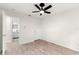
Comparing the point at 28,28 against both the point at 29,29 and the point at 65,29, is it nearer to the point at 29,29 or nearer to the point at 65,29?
the point at 29,29

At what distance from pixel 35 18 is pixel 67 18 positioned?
2.42 metres

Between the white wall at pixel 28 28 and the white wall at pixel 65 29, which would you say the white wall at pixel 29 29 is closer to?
the white wall at pixel 28 28

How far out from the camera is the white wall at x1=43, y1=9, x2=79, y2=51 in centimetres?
332

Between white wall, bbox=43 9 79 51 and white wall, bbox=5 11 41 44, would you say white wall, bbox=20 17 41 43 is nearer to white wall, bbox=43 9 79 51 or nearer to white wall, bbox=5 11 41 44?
white wall, bbox=5 11 41 44

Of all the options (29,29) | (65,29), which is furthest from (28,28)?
(65,29)

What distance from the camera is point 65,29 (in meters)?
3.80

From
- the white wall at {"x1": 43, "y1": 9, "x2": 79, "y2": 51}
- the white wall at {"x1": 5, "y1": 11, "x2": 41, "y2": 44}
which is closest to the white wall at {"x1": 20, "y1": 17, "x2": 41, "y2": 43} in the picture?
the white wall at {"x1": 5, "y1": 11, "x2": 41, "y2": 44}

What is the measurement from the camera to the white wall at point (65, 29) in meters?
3.32

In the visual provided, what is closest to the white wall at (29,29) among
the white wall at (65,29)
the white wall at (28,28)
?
the white wall at (28,28)

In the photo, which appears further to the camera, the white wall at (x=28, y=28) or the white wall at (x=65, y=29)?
the white wall at (x=28, y=28)

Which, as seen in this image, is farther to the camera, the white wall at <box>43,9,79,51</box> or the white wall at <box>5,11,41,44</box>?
the white wall at <box>5,11,41,44</box>

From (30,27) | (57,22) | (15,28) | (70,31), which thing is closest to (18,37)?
(15,28)

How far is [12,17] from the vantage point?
402 centimetres
